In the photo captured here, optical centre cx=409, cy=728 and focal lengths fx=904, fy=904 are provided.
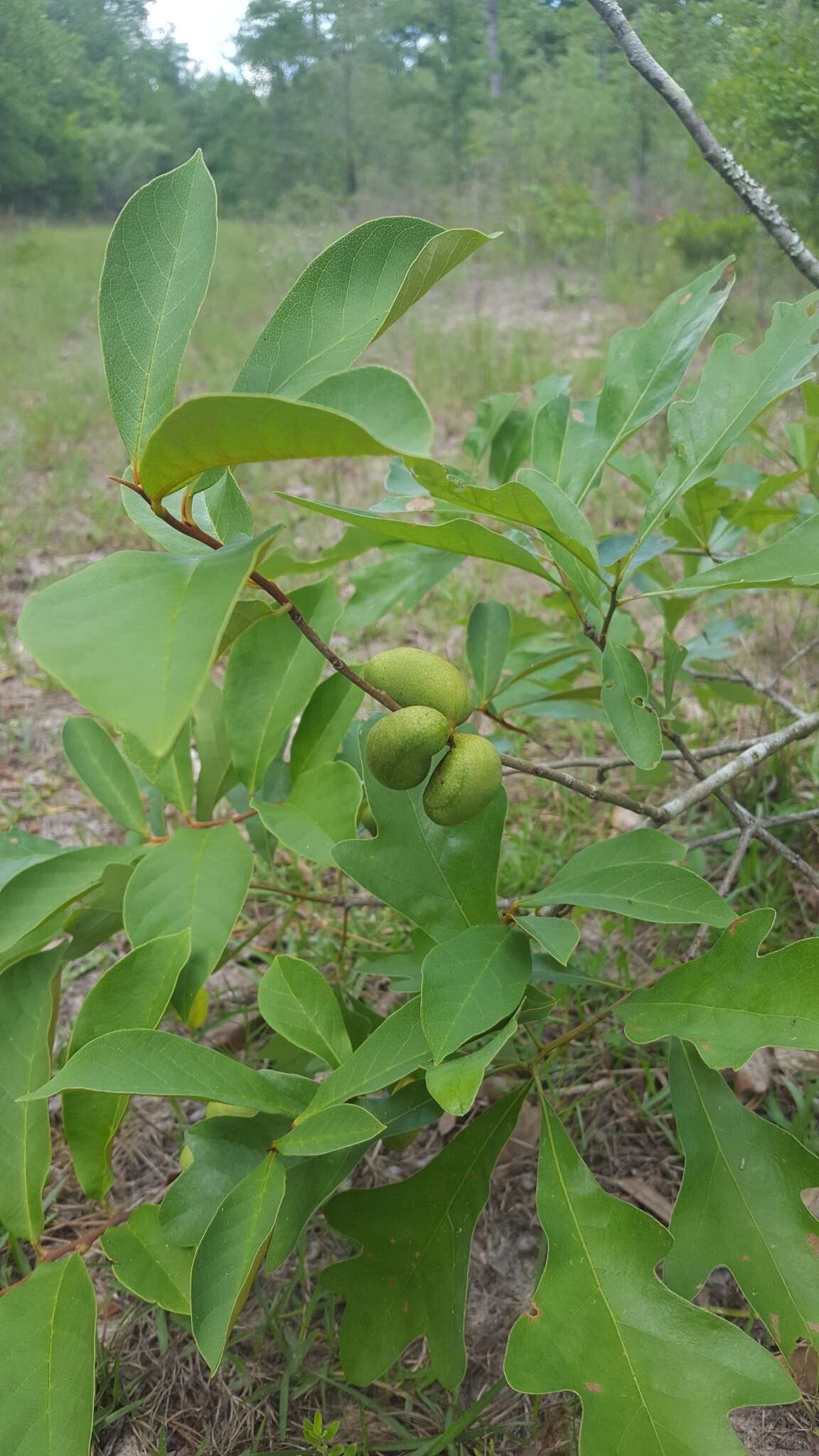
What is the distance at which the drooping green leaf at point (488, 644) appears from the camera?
36.5 inches

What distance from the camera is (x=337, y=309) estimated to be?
0.58m

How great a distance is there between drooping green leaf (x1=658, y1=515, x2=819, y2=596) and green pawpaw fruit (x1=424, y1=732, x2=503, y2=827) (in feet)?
0.86

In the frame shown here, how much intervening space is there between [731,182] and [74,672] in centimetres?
114

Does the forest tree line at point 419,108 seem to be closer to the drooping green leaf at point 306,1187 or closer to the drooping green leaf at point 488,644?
the drooping green leaf at point 488,644

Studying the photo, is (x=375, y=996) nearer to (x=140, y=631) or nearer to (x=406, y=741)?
(x=406, y=741)

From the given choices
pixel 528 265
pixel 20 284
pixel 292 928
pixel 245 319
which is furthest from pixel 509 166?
pixel 292 928

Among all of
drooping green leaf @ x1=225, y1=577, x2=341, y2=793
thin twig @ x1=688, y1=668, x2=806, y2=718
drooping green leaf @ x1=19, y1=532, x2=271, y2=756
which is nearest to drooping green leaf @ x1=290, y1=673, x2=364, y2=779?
drooping green leaf @ x1=225, y1=577, x2=341, y2=793

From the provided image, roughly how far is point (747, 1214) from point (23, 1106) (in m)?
0.63

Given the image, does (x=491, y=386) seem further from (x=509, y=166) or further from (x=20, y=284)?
(x=20, y=284)

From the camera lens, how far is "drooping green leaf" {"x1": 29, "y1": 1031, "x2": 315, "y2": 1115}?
65 cm

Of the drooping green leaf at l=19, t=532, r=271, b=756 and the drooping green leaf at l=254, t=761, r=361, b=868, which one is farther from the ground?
the drooping green leaf at l=19, t=532, r=271, b=756

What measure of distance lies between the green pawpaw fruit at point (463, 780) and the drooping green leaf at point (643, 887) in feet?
0.47

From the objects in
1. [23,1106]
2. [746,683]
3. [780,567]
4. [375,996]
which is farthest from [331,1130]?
[746,683]

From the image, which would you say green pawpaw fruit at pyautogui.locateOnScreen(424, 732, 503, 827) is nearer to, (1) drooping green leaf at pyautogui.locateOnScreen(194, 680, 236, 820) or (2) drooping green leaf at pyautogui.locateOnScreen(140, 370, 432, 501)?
(2) drooping green leaf at pyautogui.locateOnScreen(140, 370, 432, 501)
